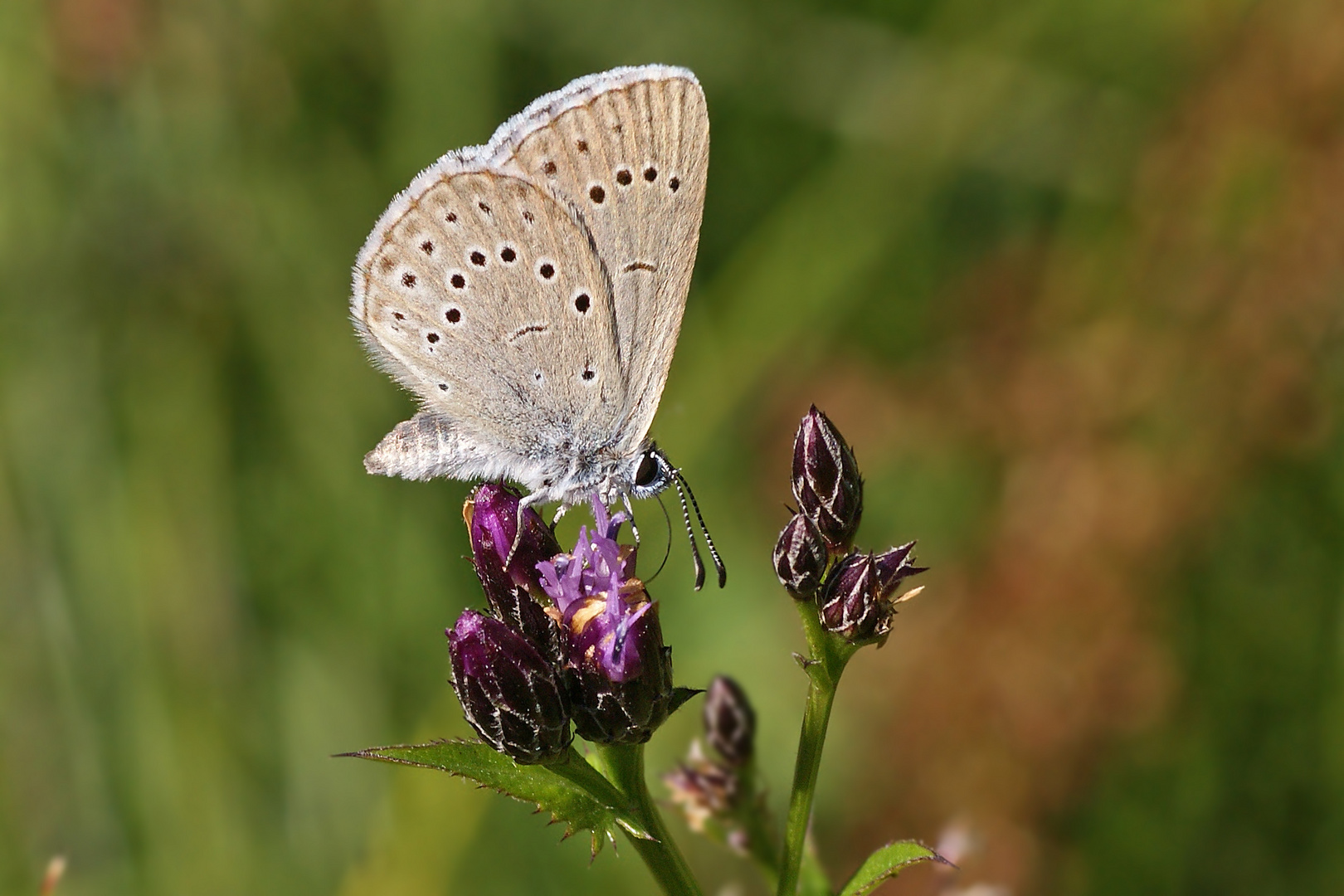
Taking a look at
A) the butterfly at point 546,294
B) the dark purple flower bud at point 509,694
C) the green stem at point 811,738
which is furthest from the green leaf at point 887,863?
the butterfly at point 546,294

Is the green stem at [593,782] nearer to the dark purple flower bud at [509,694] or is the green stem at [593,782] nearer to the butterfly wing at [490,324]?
the dark purple flower bud at [509,694]

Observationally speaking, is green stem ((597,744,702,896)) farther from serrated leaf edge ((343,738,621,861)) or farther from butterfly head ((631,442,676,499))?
butterfly head ((631,442,676,499))

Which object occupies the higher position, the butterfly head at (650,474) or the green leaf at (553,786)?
the butterfly head at (650,474)

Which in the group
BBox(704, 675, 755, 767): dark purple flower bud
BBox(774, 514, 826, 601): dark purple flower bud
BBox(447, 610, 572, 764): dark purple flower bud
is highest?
BBox(774, 514, 826, 601): dark purple flower bud

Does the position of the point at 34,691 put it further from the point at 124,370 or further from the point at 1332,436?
the point at 1332,436

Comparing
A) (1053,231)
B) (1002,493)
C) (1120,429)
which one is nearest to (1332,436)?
(1120,429)

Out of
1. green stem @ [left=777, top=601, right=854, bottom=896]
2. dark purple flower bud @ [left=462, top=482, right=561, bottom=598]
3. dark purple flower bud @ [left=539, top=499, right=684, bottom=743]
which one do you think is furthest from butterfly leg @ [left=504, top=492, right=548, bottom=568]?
green stem @ [left=777, top=601, right=854, bottom=896]

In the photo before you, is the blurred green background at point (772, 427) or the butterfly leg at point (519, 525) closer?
the butterfly leg at point (519, 525)
